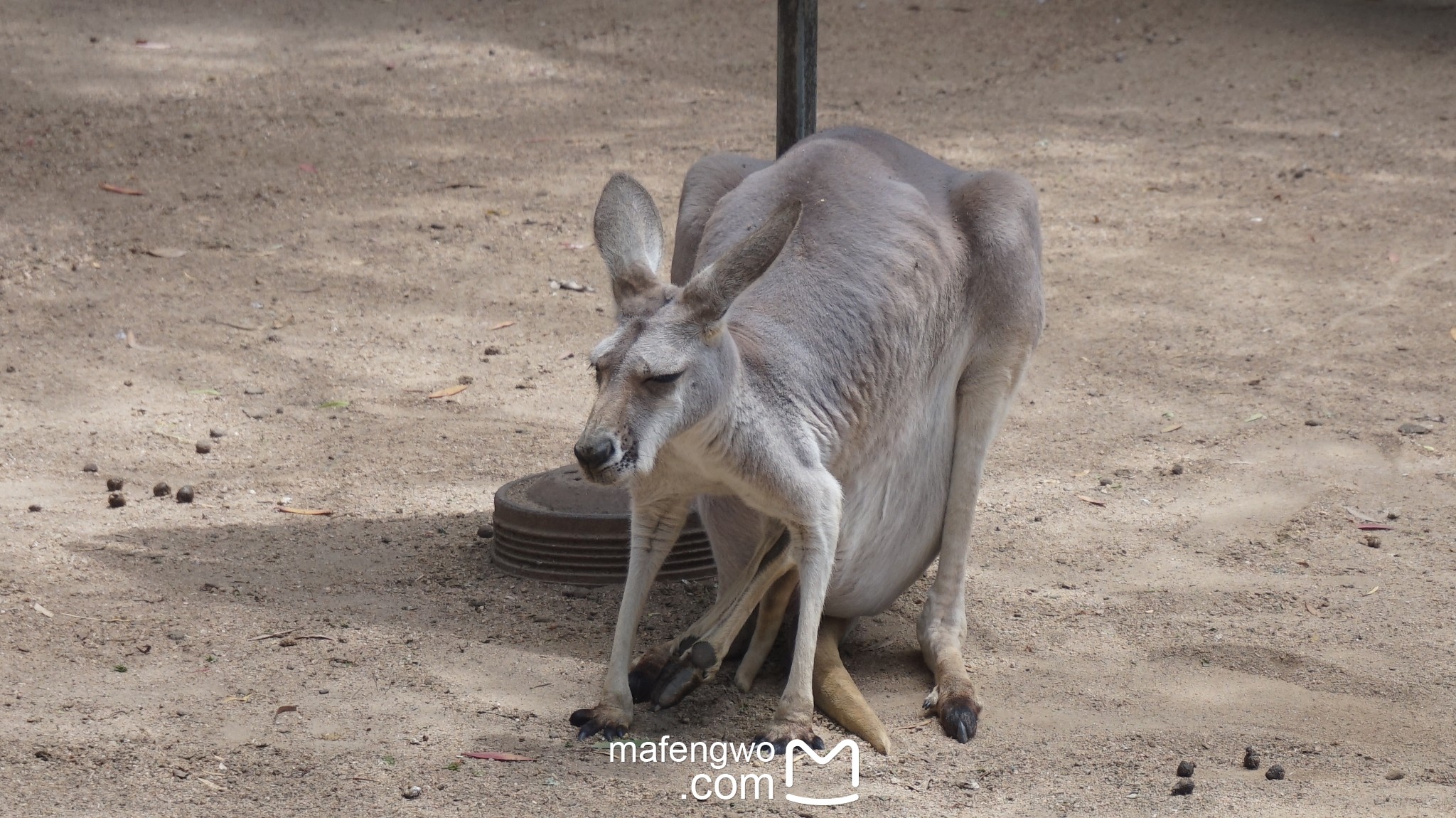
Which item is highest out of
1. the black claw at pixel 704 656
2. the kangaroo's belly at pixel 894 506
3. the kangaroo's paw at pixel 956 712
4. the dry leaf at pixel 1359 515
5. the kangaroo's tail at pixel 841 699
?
the kangaroo's belly at pixel 894 506

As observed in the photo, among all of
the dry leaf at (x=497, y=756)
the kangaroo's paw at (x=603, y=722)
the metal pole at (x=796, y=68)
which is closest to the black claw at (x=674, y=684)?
the kangaroo's paw at (x=603, y=722)

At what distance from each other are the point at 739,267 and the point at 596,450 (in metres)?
0.45

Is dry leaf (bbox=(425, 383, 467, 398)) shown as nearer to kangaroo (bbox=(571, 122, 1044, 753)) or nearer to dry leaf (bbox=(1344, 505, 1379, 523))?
kangaroo (bbox=(571, 122, 1044, 753))

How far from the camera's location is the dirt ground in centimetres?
318

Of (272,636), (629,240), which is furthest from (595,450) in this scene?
(272,636)

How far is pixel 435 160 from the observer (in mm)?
7477

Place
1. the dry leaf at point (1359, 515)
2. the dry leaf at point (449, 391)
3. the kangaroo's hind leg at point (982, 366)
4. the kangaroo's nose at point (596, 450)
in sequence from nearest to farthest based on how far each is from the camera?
the kangaroo's nose at point (596, 450)
the kangaroo's hind leg at point (982, 366)
the dry leaf at point (1359, 515)
the dry leaf at point (449, 391)

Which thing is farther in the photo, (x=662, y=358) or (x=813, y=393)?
(x=813, y=393)

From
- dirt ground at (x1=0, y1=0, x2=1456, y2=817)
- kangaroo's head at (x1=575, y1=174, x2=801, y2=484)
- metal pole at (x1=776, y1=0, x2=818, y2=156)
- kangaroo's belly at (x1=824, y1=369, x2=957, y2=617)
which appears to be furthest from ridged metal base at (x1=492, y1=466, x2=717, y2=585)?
metal pole at (x1=776, y1=0, x2=818, y2=156)

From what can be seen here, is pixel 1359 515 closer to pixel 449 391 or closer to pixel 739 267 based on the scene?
pixel 739 267

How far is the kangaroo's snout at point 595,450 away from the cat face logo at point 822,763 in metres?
0.74

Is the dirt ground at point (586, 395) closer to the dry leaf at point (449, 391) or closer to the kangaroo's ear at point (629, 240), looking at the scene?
the dry leaf at point (449, 391)

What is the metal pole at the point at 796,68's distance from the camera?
4.51 m

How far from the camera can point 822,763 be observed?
3.12 metres
